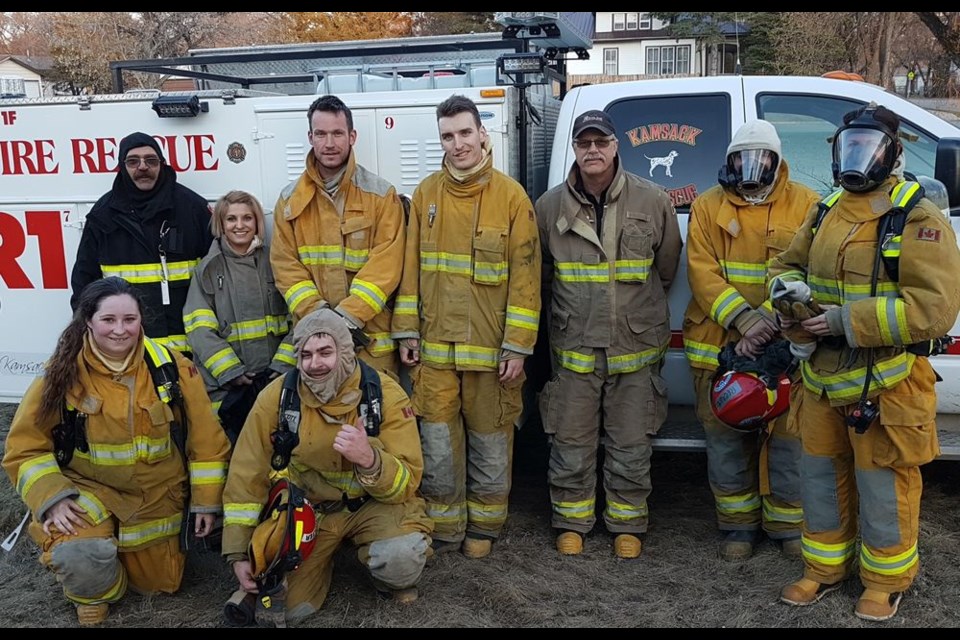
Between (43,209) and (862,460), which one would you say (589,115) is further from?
(43,209)

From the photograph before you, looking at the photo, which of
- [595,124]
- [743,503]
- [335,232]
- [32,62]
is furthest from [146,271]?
[32,62]

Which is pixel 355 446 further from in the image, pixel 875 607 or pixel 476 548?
pixel 875 607

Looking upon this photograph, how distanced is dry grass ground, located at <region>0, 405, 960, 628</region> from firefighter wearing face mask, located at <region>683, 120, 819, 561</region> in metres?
0.23

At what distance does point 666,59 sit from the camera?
43969mm

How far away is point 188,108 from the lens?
431 centimetres

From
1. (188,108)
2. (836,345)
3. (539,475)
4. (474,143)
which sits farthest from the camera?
(539,475)

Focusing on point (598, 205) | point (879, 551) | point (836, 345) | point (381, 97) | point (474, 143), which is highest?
point (381, 97)

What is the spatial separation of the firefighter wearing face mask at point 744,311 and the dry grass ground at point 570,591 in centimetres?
23

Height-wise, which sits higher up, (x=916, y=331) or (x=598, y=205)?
(x=598, y=205)

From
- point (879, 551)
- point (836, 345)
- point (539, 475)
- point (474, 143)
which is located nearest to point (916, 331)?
point (836, 345)

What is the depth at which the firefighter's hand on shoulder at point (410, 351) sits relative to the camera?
3.99 m

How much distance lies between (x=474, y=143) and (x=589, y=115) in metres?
0.53

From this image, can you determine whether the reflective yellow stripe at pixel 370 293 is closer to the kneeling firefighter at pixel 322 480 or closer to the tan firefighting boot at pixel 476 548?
the kneeling firefighter at pixel 322 480

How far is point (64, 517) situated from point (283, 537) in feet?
2.93
